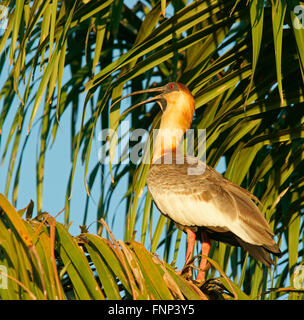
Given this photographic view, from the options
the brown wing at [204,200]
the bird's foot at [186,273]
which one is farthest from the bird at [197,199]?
the bird's foot at [186,273]

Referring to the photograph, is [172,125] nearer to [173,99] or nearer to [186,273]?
[173,99]

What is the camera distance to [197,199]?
A: 3.60 metres

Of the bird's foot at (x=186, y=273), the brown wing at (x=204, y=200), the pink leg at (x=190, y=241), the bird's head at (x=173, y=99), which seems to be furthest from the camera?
the bird's head at (x=173, y=99)

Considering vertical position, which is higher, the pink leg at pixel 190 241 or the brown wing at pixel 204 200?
the brown wing at pixel 204 200

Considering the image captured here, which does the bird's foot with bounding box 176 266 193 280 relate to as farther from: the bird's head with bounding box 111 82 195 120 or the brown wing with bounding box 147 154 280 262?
the bird's head with bounding box 111 82 195 120

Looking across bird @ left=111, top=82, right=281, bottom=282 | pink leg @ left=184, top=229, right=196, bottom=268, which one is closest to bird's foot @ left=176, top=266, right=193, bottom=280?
bird @ left=111, top=82, right=281, bottom=282

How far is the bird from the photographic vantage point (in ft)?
10.6

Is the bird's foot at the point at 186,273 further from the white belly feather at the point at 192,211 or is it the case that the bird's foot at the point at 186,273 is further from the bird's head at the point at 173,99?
the bird's head at the point at 173,99

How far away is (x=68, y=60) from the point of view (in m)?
5.07

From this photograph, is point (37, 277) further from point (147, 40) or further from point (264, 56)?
point (264, 56)

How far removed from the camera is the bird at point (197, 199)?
325cm

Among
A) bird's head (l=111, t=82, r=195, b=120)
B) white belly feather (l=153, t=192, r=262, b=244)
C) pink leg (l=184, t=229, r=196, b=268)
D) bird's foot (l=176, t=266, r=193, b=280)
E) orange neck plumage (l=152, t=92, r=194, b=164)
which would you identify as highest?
bird's head (l=111, t=82, r=195, b=120)

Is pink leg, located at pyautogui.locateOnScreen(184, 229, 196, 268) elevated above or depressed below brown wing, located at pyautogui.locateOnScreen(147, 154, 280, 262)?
below

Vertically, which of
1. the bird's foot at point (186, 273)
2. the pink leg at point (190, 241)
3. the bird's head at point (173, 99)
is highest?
the bird's head at point (173, 99)
